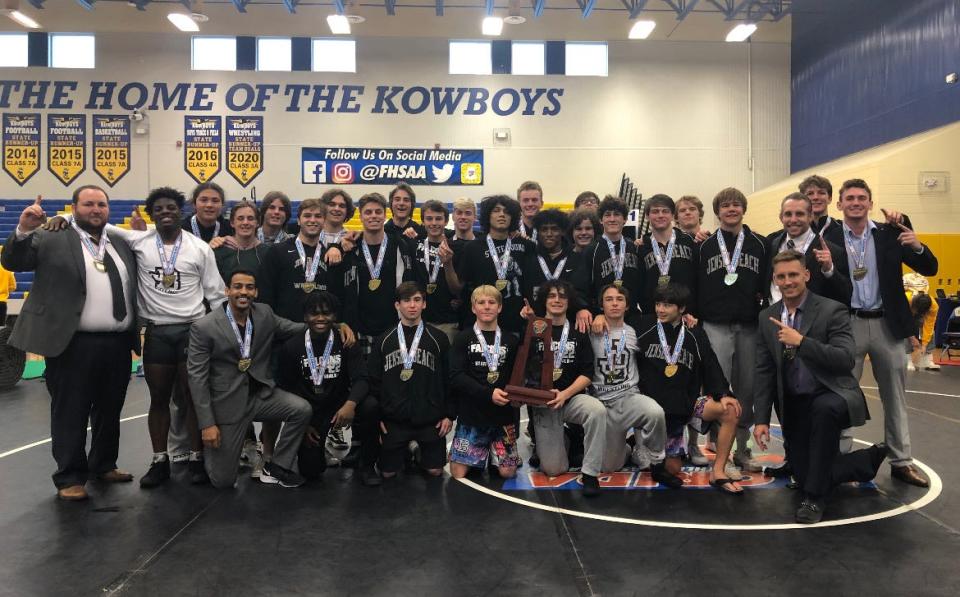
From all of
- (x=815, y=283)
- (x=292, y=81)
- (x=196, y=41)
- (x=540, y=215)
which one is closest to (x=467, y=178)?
(x=292, y=81)

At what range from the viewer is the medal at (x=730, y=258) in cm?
479

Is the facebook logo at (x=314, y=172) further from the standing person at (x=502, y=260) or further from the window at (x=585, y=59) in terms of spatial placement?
the standing person at (x=502, y=260)

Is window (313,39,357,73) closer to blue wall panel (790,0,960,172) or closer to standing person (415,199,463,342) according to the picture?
blue wall panel (790,0,960,172)

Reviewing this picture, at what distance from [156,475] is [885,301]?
5105 millimetres

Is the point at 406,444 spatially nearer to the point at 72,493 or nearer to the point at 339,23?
the point at 72,493

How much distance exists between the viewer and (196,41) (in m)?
18.5

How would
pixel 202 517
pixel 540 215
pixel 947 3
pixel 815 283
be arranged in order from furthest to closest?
pixel 947 3 < pixel 540 215 < pixel 815 283 < pixel 202 517

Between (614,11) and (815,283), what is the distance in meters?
15.9

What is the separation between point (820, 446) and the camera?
12.9ft

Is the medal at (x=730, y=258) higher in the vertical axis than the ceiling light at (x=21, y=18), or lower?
lower

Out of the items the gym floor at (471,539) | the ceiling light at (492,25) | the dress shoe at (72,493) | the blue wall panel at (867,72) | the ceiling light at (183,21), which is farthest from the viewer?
the ceiling light at (492,25)

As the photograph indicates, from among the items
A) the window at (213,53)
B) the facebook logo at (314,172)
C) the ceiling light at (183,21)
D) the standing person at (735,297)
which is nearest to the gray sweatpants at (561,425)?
the standing person at (735,297)

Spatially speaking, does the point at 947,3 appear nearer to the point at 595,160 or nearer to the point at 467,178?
the point at 595,160

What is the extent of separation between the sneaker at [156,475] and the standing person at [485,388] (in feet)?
6.46
